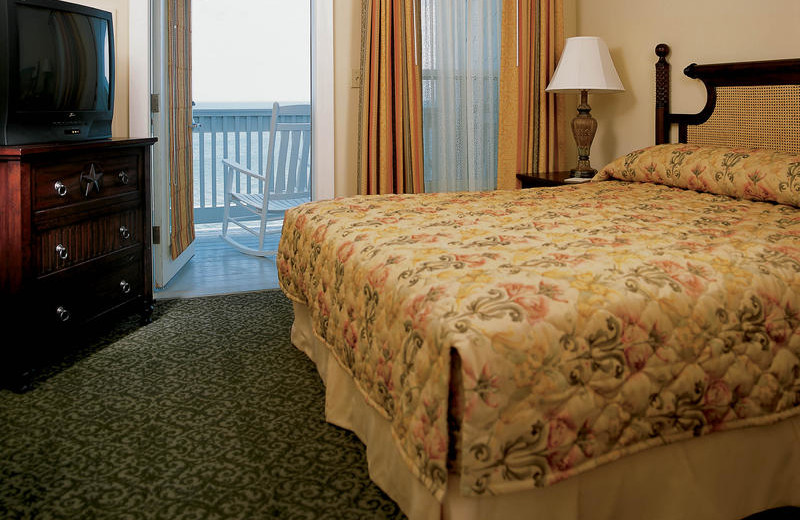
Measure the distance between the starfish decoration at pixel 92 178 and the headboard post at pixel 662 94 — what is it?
2.76m

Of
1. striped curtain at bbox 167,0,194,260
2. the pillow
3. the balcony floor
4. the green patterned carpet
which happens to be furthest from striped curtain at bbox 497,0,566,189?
the green patterned carpet

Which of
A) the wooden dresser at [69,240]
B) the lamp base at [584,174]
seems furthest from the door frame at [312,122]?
the lamp base at [584,174]

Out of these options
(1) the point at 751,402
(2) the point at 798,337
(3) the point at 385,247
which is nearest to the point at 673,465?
(1) the point at 751,402

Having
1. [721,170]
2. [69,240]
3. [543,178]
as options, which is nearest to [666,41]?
[543,178]

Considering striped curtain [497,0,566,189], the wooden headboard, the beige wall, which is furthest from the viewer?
striped curtain [497,0,566,189]

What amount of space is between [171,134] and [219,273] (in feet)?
2.91

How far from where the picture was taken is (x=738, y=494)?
1.59 metres

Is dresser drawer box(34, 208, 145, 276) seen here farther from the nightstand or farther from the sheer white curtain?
the nightstand

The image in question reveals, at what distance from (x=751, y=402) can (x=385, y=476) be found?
0.85 m

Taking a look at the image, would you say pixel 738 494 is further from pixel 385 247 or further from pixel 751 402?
pixel 385 247

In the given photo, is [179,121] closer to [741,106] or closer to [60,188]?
[60,188]

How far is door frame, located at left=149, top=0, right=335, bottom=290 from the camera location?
144 inches

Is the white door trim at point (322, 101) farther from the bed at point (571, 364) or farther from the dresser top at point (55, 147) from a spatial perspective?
the bed at point (571, 364)

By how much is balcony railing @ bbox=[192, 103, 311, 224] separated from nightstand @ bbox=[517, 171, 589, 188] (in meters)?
2.42
